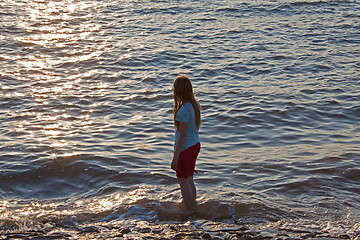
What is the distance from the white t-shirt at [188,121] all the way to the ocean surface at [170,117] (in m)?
1.12

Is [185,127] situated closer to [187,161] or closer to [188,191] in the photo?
[187,161]

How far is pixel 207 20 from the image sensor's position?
20.3 meters

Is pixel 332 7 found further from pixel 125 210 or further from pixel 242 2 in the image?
pixel 125 210

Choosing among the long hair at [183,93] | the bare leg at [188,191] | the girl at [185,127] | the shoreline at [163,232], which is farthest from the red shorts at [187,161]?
the shoreline at [163,232]

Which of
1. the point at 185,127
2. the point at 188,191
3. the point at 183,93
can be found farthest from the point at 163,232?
the point at 183,93

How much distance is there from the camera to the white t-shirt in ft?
21.2

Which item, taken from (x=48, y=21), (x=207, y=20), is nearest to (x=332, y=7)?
(x=207, y=20)

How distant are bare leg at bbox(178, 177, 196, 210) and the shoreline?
1.13 feet

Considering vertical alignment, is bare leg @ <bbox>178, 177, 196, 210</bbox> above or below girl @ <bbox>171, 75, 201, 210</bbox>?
below

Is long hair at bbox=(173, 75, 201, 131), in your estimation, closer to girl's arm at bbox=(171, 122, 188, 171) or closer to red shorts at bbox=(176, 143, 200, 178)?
girl's arm at bbox=(171, 122, 188, 171)

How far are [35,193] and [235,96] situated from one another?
5.93 m

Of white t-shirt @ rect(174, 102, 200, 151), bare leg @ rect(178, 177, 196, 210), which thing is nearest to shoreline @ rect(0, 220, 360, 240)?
bare leg @ rect(178, 177, 196, 210)

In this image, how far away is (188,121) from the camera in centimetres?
657

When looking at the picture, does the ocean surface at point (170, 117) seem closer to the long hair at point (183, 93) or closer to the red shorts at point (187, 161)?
the red shorts at point (187, 161)
